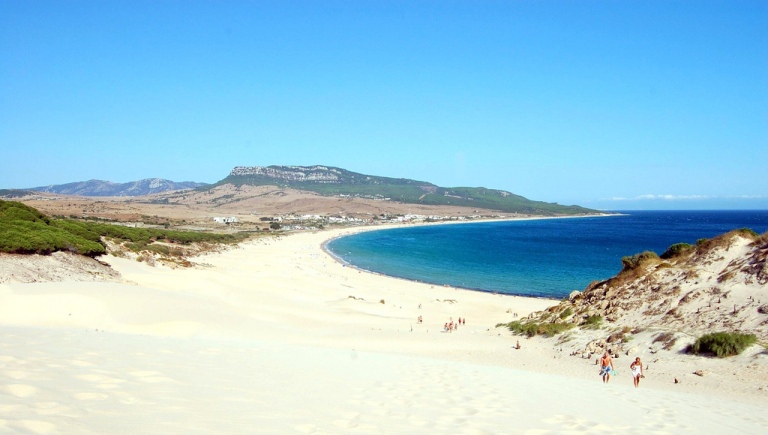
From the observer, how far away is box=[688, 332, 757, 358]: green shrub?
555 inches

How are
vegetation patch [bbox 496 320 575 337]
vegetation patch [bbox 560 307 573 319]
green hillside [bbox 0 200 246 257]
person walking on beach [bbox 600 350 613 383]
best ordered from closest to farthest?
person walking on beach [bbox 600 350 613 383]
vegetation patch [bbox 496 320 575 337]
vegetation patch [bbox 560 307 573 319]
green hillside [bbox 0 200 246 257]

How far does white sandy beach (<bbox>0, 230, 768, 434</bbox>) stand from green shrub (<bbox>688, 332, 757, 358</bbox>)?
0.49m

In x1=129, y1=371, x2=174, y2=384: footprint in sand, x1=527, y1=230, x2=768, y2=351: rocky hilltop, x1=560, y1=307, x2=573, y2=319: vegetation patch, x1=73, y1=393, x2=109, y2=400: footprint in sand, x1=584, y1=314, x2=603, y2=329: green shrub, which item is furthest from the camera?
x1=560, y1=307, x2=573, y2=319: vegetation patch

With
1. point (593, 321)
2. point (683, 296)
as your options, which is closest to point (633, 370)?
point (593, 321)

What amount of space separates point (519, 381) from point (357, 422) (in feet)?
20.4

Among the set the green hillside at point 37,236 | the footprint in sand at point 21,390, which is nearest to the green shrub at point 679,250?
the footprint in sand at point 21,390

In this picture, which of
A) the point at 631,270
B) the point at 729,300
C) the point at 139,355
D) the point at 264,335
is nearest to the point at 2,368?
the point at 139,355

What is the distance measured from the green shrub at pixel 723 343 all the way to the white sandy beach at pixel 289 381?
1.61 feet

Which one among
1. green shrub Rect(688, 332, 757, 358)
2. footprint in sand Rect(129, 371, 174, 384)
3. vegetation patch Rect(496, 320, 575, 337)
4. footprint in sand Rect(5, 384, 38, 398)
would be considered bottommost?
vegetation patch Rect(496, 320, 575, 337)

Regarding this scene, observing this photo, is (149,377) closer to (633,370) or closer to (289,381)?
(289,381)

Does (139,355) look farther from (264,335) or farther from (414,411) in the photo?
(264,335)

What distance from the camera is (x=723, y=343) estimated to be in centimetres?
1436

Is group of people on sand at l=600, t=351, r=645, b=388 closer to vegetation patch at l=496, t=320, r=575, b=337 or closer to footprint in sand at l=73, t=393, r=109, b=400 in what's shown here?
vegetation patch at l=496, t=320, r=575, b=337

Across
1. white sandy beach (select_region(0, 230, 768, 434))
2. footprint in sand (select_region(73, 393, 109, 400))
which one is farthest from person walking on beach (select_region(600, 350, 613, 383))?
footprint in sand (select_region(73, 393, 109, 400))
